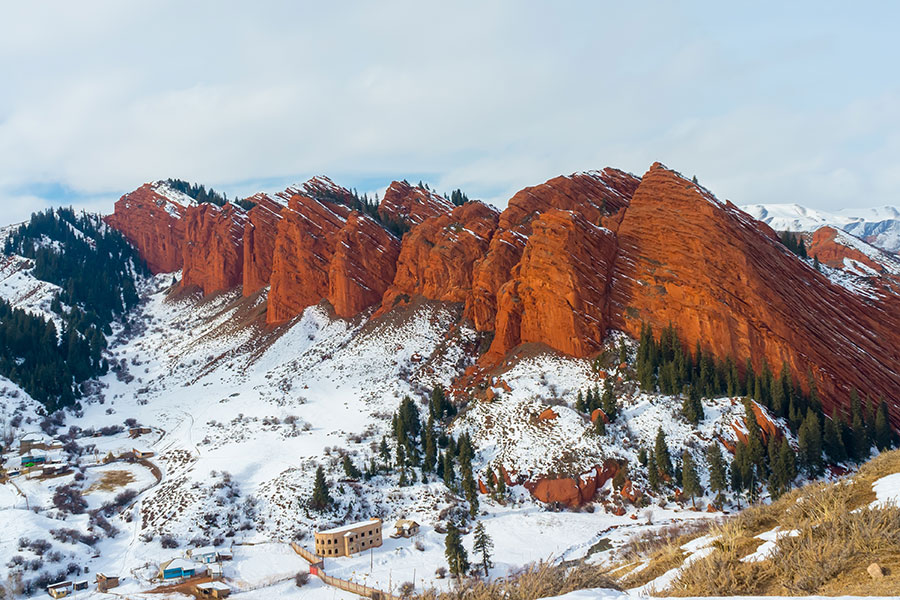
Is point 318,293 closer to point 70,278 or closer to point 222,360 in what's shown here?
point 222,360

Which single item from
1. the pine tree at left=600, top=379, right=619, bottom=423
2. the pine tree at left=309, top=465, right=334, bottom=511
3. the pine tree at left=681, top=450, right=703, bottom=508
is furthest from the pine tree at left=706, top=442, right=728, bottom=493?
the pine tree at left=309, top=465, right=334, bottom=511

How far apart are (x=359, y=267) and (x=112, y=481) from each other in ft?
154

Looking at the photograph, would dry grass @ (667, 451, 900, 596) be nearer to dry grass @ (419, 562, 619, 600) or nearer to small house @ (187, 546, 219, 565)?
dry grass @ (419, 562, 619, 600)

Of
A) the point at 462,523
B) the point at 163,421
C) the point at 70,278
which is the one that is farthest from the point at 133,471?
the point at 70,278

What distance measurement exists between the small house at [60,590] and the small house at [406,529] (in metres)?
20.2

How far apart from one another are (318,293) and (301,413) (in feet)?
110

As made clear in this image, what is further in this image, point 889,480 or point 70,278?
point 70,278

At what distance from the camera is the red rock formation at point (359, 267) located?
292 ft

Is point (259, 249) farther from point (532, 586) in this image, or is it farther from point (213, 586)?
point (532, 586)

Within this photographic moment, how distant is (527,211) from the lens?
79562 millimetres

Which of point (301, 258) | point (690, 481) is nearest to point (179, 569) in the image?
point (690, 481)

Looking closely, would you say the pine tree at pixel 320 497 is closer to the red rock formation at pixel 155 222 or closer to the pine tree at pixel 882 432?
the pine tree at pixel 882 432

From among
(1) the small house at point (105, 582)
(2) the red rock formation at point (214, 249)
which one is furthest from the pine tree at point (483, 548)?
(2) the red rock formation at point (214, 249)

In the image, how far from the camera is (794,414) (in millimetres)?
48969
